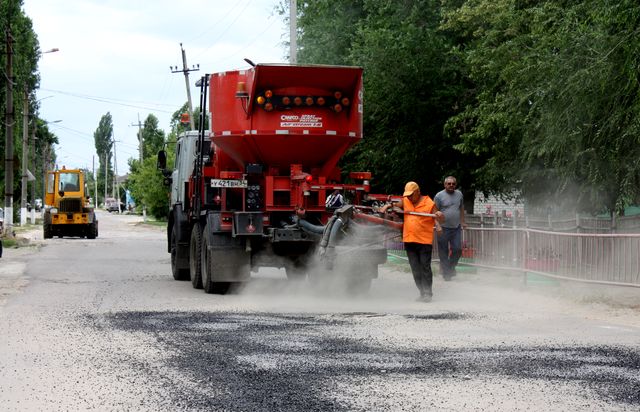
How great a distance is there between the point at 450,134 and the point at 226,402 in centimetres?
2075

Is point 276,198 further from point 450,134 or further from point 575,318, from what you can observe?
point 450,134

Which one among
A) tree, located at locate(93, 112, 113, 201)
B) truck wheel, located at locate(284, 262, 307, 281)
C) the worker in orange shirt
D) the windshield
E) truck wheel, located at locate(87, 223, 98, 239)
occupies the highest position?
tree, located at locate(93, 112, 113, 201)

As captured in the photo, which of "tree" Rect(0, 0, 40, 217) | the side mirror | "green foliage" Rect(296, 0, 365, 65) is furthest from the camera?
"tree" Rect(0, 0, 40, 217)

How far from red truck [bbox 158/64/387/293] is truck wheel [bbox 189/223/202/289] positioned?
0.51 meters

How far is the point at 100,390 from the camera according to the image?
22.9 ft

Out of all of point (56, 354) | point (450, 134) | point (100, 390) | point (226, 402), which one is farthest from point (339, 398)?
point (450, 134)

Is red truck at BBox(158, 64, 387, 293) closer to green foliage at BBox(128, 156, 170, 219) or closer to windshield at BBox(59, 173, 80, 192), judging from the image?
windshield at BBox(59, 173, 80, 192)

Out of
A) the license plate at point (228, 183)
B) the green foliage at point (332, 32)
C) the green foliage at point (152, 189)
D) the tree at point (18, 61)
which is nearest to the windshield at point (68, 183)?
the tree at point (18, 61)

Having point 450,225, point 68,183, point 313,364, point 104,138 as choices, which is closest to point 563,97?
point 450,225

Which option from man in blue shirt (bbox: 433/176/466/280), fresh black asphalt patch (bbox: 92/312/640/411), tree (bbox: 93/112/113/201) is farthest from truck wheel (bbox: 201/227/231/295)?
tree (bbox: 93/112/113/201)

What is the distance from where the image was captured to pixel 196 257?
51.6ft

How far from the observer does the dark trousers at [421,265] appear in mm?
13555

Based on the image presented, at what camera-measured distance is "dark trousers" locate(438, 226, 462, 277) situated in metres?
16.5

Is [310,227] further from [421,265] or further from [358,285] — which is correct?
[421,265]
